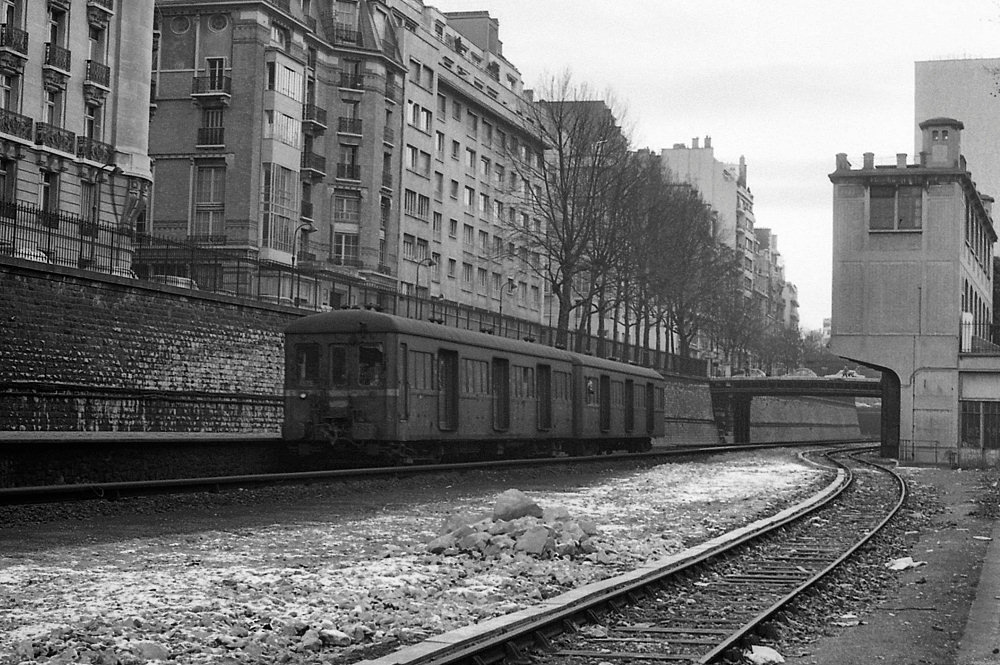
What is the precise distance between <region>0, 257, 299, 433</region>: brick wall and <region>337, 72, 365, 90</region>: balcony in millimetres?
29087

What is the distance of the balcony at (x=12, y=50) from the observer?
41.6 meters

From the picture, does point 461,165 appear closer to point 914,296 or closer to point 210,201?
point 210,201

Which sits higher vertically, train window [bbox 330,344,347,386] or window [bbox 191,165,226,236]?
window [bbox 191,165,226,236]

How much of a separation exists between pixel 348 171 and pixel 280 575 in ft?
Result: 182

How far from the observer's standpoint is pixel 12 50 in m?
41.6

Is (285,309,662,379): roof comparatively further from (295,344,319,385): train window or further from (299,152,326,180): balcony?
(299,152,326,180): balcony

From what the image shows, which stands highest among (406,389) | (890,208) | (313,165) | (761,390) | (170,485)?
(313,165)

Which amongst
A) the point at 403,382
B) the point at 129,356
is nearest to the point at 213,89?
the point at 129,356

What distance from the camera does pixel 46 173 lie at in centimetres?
4319

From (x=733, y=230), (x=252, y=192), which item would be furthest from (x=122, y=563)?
Answer: (x=733, y=230)

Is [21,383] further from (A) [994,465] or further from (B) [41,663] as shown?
(A) [994,465]

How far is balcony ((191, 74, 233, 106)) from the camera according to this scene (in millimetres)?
57062

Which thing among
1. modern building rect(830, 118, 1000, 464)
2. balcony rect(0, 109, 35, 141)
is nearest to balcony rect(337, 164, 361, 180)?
balcony rect(0, 109, 35, 141)

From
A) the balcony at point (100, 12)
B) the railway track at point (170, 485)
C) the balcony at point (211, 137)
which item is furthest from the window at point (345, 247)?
the railway track at point (170, 485)
